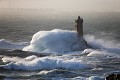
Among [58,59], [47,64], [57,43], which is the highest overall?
[57,43]

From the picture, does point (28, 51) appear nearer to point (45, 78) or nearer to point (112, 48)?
point (112, 48)

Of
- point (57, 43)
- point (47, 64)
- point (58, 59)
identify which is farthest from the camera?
point (57, 43)

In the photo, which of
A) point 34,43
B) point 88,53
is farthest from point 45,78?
point 34,43

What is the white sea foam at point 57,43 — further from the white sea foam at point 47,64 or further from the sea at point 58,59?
the white sea foam at point 47,64

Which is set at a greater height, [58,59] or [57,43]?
[57,43]

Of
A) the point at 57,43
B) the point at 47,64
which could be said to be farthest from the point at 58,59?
the point at 57,43

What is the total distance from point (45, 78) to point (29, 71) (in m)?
5.02

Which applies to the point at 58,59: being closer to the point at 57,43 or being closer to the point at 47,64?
the point at 47,64

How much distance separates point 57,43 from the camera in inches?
2697

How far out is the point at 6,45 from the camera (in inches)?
2901

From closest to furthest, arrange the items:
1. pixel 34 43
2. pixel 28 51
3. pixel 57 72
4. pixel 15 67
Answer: pixel 57 72 < pixel 15 67 < pixel 28 51 < pixel 34 43

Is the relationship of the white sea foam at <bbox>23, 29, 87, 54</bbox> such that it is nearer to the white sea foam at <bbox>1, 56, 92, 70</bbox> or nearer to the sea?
the sea

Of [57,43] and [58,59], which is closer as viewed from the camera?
[58,59]

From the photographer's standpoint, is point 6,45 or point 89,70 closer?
Result: point 89,70
